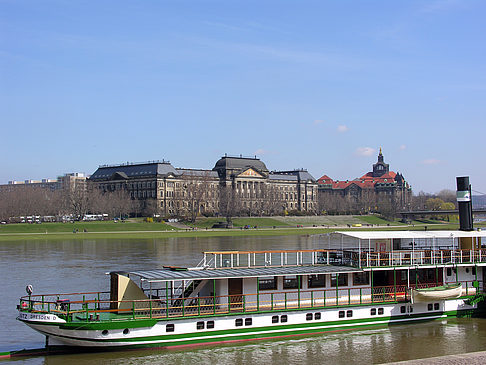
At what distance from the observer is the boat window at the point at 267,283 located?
84.7 ft

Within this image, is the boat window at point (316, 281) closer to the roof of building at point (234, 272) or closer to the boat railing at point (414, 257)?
the roof of building at point (234, 272)

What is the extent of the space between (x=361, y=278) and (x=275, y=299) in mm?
4502

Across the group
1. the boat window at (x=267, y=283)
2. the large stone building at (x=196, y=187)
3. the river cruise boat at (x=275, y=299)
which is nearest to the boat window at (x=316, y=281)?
the river cruise boat at (x=275, y=299)

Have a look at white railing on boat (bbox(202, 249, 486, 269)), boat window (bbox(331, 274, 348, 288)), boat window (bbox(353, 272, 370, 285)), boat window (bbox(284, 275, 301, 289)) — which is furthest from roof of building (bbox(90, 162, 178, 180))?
boat window (bbox(284, 275, 301, 289))

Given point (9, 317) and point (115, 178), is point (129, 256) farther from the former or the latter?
point (115, 178)

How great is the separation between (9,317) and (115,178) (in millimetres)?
160573

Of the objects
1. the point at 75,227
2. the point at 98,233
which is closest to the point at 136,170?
the point at 75,227

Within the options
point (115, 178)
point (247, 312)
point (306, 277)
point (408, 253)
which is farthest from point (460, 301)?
point (115, 178)

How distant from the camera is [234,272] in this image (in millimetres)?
25516

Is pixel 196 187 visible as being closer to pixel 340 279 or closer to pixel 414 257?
pixel 414 257

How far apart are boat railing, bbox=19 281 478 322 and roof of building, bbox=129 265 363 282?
81 cm

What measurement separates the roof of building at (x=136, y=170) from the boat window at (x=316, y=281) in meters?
152

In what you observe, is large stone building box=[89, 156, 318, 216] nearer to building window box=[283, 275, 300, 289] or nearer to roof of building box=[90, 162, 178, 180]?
roof of building box=[90, 162, 178, 180]

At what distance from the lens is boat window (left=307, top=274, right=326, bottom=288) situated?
2666 cm
